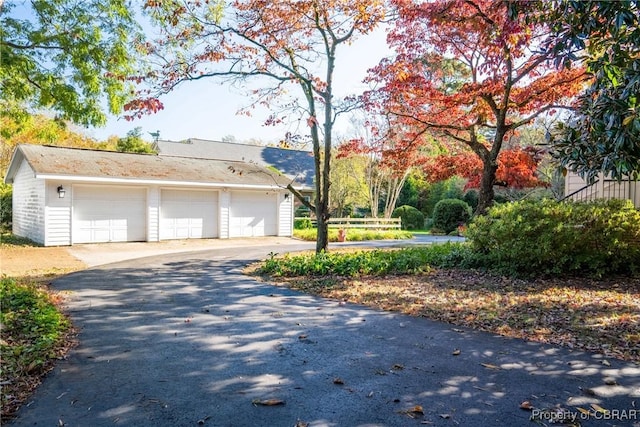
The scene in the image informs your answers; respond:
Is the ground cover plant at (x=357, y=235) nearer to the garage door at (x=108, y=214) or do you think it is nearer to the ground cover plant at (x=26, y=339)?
the garage door at (x=108, y=214)

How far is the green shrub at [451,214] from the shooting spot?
2212 centimetres

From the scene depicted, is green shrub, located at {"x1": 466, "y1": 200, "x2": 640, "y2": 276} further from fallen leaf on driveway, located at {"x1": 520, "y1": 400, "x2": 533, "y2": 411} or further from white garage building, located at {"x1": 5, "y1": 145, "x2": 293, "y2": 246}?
white garage building, located at {"x1": 5, "y1": 145, "x2": 293, "y2": 246}

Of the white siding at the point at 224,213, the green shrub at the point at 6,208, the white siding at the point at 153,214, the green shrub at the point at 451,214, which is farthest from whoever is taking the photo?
the green shrub at the point at 451,214

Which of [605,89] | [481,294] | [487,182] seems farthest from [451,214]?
[605,89]

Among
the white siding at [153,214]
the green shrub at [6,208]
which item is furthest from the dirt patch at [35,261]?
the green shrub at [6,208]

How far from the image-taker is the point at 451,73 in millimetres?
11133

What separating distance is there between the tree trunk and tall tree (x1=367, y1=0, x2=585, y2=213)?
0.02 metres

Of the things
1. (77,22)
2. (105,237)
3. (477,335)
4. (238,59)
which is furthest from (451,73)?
(105,237)

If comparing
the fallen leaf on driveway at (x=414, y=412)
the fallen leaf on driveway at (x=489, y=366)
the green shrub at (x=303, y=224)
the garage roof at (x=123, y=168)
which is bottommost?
the fallen leaf on driveway at (x=414, y=412)

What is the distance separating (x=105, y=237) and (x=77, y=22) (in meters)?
7.31

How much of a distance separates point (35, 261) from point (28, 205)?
6.40 meters

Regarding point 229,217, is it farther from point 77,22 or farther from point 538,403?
point 538,403

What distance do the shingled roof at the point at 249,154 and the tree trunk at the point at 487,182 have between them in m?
15.9

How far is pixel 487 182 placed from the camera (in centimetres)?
1062
